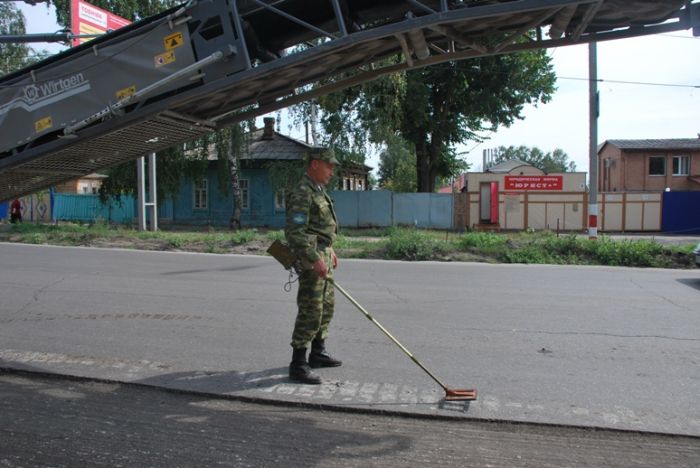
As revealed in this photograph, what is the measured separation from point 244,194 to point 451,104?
482 inches

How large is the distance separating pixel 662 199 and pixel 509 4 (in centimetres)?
2689

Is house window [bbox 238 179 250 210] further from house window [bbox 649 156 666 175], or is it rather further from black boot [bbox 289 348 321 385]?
house window [bbox 649 156 666 175]

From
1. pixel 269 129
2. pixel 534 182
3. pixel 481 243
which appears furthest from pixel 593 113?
pixel 269 129

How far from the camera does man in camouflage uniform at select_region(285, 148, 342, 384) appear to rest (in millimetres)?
4441

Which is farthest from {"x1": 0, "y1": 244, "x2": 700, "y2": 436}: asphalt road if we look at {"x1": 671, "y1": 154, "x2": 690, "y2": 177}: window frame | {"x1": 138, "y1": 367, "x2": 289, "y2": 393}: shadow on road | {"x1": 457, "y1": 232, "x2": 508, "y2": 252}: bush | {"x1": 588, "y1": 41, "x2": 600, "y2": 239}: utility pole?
{"x1": 671, "y1": 154, "x2": 690, "y2": 177}: window frame

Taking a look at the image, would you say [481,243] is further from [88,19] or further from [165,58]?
[88,19]

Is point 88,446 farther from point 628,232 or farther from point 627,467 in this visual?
point 628,232

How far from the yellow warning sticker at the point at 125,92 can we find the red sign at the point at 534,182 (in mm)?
23797

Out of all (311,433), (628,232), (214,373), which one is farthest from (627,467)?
(628,232)

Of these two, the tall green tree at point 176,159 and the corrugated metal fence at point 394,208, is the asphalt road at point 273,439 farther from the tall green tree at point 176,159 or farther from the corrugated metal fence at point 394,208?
the corrugated metal fence at point 394,208

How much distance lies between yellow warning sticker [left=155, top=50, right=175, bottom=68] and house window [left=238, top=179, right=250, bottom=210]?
80.8 ft

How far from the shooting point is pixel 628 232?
26969 millimetres

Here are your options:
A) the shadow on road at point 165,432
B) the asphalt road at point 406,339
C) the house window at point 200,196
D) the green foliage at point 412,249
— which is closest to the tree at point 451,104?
the house window at point 200,196

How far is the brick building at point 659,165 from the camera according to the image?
3906 cm
